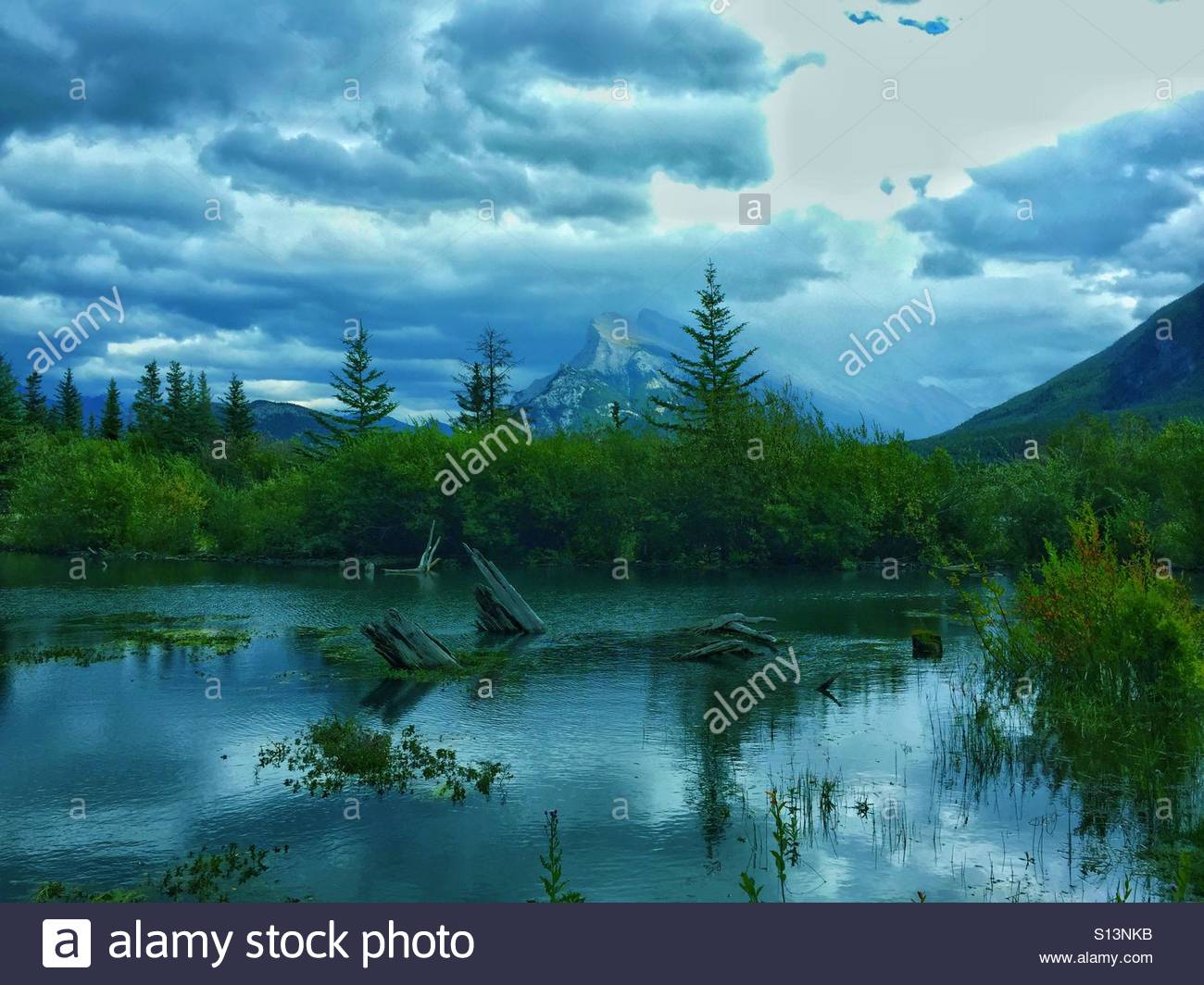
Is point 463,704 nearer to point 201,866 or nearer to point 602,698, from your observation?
point 602,698

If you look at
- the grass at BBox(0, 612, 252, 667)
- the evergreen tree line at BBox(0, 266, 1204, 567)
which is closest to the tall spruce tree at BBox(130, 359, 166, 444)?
the evergreen tree line at BBox(0, 266, 1204, 567)

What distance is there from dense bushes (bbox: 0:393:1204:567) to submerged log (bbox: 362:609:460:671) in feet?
107

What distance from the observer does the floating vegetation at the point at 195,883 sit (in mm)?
11227

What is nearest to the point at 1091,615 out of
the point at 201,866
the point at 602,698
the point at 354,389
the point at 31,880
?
the point at 602,698

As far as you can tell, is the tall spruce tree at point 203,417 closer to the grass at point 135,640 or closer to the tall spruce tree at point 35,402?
the tall spruce tree at point 35,402

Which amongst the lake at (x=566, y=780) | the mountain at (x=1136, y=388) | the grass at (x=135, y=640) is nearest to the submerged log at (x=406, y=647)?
the lake at (x=566, y=780)

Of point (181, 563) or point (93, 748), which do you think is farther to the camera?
point (181, 563)

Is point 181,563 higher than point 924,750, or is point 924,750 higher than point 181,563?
point 181,563

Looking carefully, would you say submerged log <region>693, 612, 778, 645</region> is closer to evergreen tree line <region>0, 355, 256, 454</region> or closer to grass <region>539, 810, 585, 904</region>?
grass <region>539, 810, 585, 904</region>

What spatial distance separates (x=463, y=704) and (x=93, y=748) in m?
6.90

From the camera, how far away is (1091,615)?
2016 centimetres

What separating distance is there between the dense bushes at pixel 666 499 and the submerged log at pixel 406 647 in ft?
107

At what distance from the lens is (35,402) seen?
138 meters

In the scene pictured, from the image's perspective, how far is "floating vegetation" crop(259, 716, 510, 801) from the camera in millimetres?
15641
